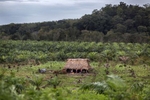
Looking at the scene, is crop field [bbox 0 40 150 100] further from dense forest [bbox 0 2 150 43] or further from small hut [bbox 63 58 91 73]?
dense forest [bbox 0 2 150 43]

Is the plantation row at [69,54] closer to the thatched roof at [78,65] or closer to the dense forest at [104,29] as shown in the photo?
the thatched roof at [78,65]

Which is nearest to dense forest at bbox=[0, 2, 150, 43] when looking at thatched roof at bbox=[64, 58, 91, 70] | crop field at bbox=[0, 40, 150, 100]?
crop field at bbox=[0, 40, 150, 100]

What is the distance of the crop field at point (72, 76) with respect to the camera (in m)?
7.57

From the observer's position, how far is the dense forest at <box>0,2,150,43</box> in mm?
63406

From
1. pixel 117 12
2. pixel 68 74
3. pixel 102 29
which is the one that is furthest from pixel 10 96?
pixel 117 12

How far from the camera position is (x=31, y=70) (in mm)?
28844

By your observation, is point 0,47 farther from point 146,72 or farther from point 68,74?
point 146,72

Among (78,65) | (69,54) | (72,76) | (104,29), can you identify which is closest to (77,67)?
(78,65)

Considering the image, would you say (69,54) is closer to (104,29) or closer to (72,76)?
(72,76)

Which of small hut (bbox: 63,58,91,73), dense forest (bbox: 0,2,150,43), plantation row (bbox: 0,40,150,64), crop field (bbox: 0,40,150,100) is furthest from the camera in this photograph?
dense forest (bbox: 0,2,150,43)

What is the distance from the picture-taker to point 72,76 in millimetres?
25641

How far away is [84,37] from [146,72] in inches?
1493

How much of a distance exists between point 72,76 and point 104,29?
159 feet

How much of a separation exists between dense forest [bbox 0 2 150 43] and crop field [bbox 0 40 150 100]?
54.3 ft
